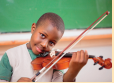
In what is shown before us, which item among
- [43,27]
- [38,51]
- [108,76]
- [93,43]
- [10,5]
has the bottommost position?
[108,76]

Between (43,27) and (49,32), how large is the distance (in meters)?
0.04

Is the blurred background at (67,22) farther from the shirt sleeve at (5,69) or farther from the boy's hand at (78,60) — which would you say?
the boy's hand at (78,60)

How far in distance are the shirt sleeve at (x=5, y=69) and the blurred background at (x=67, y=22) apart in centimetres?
25

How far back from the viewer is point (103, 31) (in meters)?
0.83

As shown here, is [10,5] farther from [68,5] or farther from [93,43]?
[93,43]

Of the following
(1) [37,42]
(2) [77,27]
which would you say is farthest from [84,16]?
(1) [37,42]

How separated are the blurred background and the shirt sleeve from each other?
0.25 metres

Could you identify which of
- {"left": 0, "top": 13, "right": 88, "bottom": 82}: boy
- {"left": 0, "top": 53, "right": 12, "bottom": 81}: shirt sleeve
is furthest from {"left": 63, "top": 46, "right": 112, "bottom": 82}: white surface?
{"left": 0, "top": 53, "right": 12, "bottom": 81}: shirt sleeve

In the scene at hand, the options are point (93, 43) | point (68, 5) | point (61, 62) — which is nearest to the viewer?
point (61, 62)

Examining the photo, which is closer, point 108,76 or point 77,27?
point 77,27

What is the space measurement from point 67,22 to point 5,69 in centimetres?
57

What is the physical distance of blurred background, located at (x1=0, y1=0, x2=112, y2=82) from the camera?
641mm

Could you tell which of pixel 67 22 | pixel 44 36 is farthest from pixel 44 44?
pixel 67 22

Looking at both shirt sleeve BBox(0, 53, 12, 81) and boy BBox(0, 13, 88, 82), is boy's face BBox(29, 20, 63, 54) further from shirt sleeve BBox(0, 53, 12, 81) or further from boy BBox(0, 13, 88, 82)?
shirt sleeve BBox(0, 53, 12, 81)
